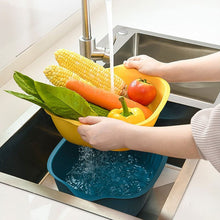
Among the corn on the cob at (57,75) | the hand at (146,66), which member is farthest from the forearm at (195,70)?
the corn on the cob at (57,75)

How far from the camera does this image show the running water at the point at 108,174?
0.93 metres

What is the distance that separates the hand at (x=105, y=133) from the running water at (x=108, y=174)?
17 centimetres

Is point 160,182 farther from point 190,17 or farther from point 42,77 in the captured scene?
point 190,17

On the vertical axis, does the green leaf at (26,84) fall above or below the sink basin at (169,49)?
above

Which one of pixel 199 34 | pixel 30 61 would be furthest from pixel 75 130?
pixel 199 34

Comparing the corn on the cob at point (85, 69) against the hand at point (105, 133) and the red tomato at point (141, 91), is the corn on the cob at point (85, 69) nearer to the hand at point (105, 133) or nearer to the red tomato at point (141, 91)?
the red tomato at point (141, 91)

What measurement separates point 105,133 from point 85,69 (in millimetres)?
229

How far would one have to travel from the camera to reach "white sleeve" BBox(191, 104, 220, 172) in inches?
26.0

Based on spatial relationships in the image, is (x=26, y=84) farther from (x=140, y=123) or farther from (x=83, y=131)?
(x=140, y=123)

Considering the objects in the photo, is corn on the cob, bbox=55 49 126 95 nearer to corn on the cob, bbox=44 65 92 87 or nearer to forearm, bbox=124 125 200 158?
corn on the cob, bbox=44 65 92 87

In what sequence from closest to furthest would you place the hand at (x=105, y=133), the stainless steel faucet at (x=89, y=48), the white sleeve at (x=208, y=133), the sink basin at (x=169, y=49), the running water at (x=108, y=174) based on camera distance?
the white sleeve at (x=208, y=133), the hand at (x=105, y=133), the running water at (x=108, y=174), the stainless steel faucet at (x=89, y=48), the sink basin at (x=169, y=49)

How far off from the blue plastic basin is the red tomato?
15 cm

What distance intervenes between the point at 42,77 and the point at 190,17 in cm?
79

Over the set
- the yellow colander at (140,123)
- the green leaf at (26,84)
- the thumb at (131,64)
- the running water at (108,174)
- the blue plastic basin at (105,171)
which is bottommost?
the running water at (108,174)
